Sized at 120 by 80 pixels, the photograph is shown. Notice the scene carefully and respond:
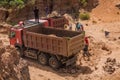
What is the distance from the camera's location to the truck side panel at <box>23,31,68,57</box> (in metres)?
16.6

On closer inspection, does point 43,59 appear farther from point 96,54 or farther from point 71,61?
point 96,54

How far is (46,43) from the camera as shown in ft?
57.8

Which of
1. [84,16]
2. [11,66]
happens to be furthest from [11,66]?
[84,16]

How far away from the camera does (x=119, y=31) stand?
2425 centimetres

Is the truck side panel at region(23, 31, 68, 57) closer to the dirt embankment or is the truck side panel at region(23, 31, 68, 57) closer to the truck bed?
the truck bed

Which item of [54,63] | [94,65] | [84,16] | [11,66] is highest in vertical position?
[11,66]

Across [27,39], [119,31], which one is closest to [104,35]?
[119,31]

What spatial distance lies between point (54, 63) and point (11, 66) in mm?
7703

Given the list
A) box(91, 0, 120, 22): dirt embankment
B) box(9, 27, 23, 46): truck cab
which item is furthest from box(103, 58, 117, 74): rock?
box(91, 0, 120, 22): dirt embankment

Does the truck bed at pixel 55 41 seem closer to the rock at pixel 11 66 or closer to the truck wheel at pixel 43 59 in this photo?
the truck wheel at pixel 43 59

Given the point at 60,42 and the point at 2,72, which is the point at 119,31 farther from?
the point at 2,72

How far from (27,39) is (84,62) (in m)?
3.98

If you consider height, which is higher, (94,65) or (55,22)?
(55,22)

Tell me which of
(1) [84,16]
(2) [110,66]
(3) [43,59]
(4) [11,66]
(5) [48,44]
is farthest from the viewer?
(1) [84,16]
